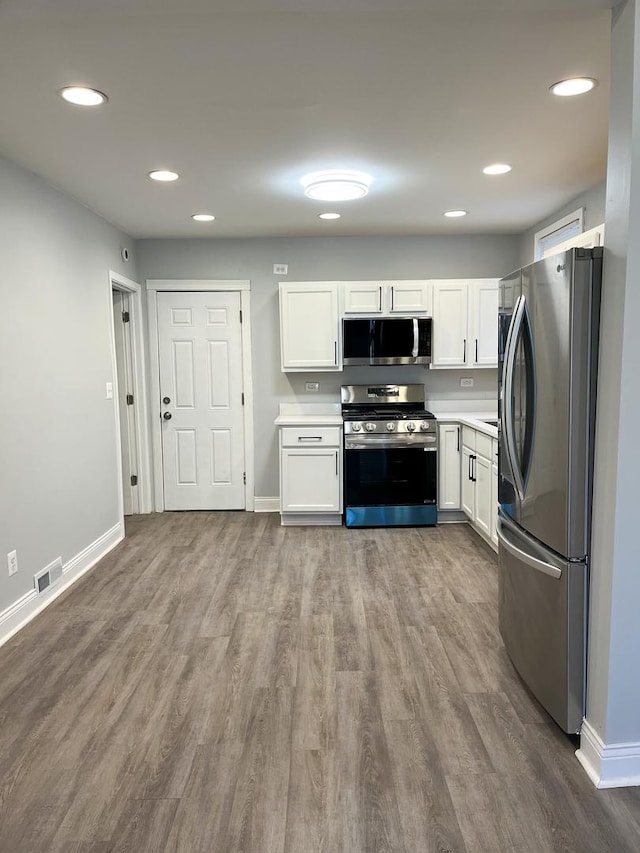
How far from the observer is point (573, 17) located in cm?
178

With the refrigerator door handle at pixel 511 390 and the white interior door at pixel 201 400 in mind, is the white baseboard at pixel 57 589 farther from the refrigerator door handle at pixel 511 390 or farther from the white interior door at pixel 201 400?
the refrigerator door handle at pixel 511 390

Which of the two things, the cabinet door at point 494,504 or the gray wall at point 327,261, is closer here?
the cabinet door at point 494,504

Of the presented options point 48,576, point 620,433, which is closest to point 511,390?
point 620,433

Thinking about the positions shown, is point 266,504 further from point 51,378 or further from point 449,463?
point 51,378

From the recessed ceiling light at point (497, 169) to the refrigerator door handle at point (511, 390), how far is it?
4.45 ft

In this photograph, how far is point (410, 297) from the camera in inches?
184

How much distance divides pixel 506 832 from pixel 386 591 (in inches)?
70.1

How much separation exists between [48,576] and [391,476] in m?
2.54

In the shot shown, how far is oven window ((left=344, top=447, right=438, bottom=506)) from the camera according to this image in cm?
455

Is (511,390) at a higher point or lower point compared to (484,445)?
higher

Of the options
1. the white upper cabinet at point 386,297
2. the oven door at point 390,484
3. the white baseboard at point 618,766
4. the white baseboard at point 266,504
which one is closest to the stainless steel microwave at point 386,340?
the white upper cabinet at point 386,297

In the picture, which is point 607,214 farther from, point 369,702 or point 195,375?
point 195,375

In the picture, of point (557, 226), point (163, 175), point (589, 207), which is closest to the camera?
point (163, 175)

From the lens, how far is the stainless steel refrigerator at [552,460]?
72.6 inches
